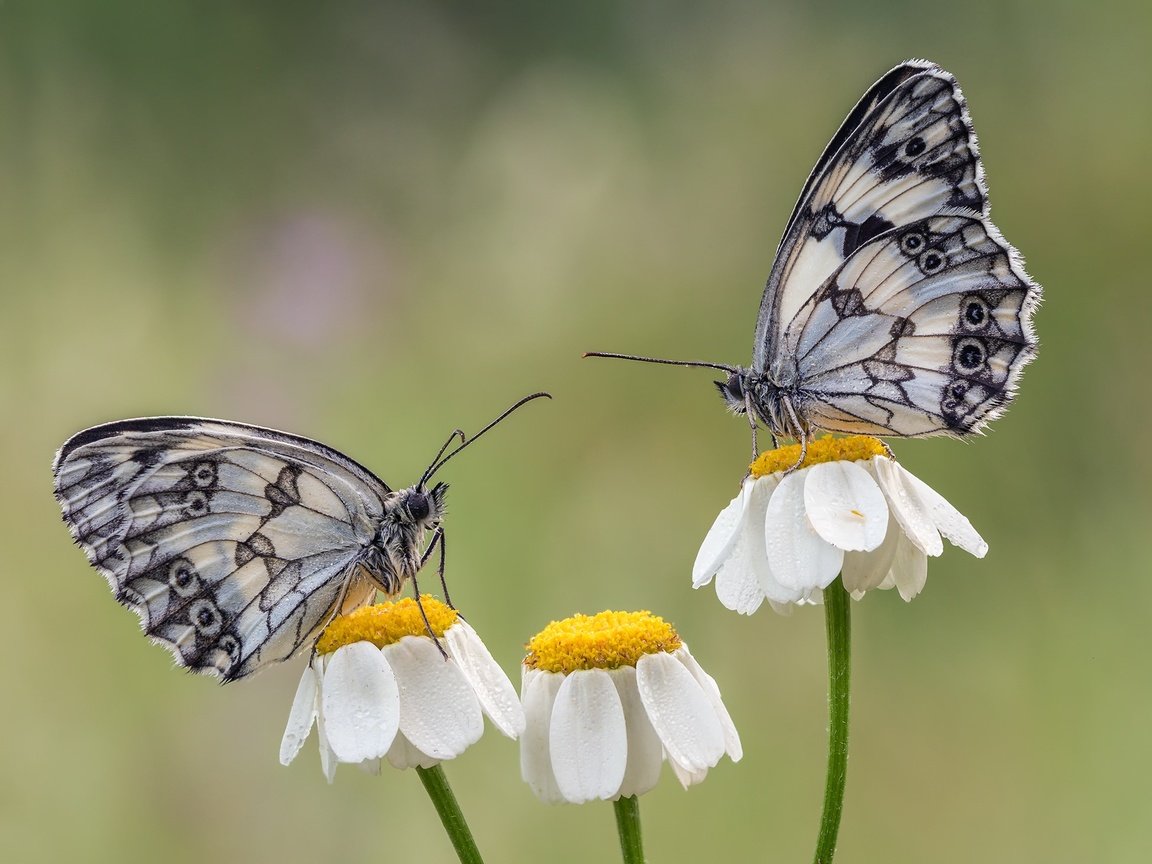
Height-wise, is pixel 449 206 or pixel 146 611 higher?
pixel 449 206

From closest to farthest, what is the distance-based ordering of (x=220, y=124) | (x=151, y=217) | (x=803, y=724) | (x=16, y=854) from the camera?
(x=16, y=854) → (x=803, y=724) → (x=151, y=217) → (x=220, y=124)

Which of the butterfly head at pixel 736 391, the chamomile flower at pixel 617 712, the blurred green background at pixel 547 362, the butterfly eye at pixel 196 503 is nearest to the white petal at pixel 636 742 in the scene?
the chamomile flower at pixel 617 712

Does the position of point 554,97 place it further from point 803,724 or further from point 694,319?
point 803,724

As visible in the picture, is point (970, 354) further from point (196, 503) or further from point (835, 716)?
point (196, 503)

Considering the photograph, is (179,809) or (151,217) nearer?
(179,809)

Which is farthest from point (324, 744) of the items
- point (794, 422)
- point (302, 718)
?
point (794, 422)

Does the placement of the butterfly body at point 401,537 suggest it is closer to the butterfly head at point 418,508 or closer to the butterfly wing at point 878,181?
the butterfly head at point 418,508

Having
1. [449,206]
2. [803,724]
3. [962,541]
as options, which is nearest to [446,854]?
[803,724]
